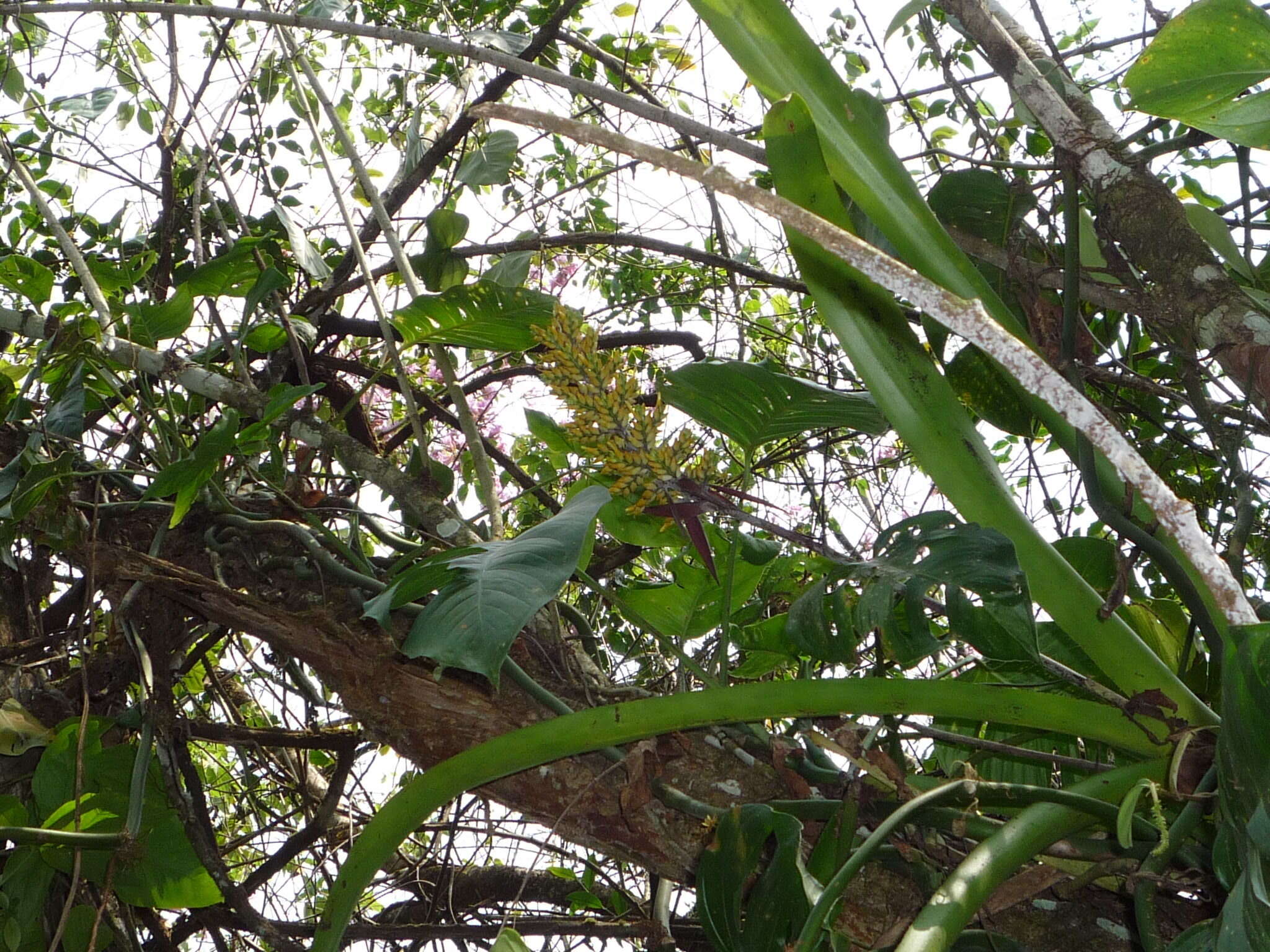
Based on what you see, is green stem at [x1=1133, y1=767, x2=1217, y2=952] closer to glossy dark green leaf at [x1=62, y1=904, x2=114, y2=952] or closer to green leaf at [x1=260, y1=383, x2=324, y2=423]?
green leaf at [x1=260, y1=383, x2=324, y2=423]

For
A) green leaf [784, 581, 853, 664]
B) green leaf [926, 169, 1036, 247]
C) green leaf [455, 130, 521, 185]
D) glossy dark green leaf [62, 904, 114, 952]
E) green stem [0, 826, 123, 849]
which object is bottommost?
glossy dark green leaf [62, 904, 114, 952]

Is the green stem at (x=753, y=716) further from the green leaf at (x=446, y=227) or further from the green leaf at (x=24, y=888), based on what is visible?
the green leaf at (x=446, y=227)

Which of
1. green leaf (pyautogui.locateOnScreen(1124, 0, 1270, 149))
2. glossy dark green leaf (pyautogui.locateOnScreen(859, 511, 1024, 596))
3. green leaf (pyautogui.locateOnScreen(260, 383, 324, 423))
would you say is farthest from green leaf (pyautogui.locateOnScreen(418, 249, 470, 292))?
green leaf (pyautogui.locateOnScreen(1124, 0, 1270, 149))

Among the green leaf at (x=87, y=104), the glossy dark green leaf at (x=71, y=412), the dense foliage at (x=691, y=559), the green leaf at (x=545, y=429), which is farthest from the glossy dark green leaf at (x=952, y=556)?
the green leaf at (x=87, y=104)

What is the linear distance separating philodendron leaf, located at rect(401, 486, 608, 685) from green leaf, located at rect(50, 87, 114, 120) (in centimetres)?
108

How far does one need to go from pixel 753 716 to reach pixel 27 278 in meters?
0.86

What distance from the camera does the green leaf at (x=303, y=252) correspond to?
1068 millimetres

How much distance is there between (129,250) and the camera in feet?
4.42

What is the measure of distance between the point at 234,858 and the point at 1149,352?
57.7 inches

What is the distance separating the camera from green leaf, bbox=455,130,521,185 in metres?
1.12

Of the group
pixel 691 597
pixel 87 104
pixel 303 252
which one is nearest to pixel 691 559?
pixel 691 597

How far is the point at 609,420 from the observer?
2.01 ft

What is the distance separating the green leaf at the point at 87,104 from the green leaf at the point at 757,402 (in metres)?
1.05

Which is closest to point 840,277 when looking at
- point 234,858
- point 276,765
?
point 276,765
